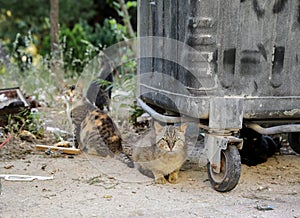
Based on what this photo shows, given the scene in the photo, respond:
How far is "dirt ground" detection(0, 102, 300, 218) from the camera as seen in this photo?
2574mm

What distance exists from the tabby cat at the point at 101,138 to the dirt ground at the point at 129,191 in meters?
0.08

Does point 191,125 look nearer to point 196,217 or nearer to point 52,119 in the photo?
point 196,217

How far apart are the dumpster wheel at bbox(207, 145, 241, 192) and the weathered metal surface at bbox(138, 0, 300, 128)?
0.19m

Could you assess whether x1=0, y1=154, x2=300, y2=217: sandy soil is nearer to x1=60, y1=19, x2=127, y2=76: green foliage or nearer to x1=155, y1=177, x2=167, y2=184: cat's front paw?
x1=155, y1=177, x2=167, y2=184: cat's front paw

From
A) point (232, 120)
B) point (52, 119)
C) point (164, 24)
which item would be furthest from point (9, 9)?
point (232, 120)

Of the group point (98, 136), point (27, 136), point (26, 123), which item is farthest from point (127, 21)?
point (98, 136)

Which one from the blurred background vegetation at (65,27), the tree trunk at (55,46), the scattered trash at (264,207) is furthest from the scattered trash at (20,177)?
the blurred background vegetation at (65,27)

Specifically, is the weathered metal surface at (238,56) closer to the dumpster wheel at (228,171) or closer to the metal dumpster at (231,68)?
the metal dumpster at (231,68)

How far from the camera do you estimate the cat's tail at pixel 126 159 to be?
3420 mm

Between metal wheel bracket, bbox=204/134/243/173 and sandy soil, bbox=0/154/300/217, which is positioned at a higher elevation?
metal wheel bracket, bbox=204/134/243/173

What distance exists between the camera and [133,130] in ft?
14.7

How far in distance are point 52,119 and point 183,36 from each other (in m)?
2.57

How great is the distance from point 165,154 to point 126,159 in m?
0.54

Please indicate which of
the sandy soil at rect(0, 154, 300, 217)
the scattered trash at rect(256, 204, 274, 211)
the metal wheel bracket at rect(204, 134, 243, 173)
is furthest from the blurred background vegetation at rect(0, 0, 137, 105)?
the scattered trash at rect(256, 204, 274, 211)
